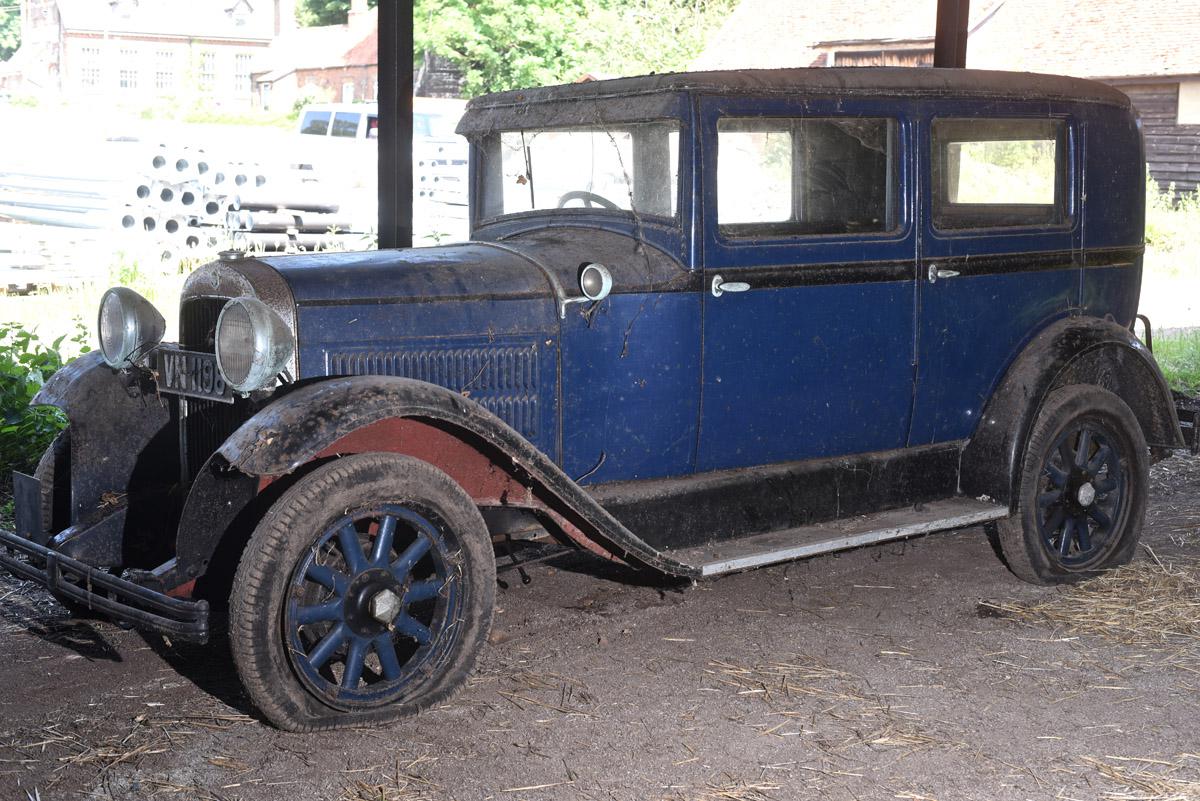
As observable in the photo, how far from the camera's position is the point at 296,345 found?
376cm

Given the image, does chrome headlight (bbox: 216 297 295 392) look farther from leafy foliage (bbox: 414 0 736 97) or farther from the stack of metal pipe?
leafy foliage (bbox: 414 0 736 97)

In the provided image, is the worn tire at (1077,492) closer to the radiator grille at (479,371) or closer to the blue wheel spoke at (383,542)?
the radiator grille at (479,371)

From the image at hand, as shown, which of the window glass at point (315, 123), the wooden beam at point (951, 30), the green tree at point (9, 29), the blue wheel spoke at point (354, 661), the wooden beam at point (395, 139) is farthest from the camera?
the green tree at point (9, 29)

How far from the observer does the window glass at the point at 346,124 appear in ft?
61.6

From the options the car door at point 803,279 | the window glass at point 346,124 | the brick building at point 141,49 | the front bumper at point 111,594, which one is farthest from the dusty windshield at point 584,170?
the brick building at point 141,49

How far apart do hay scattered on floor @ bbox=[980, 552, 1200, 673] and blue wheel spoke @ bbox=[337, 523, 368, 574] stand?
2408 mm

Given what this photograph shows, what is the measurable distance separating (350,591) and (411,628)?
22 centimetres

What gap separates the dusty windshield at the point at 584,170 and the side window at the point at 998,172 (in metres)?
1.11

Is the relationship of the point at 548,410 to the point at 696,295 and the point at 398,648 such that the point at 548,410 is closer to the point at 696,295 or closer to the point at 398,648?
the point at 696,295

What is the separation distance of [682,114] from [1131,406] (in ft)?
7.89

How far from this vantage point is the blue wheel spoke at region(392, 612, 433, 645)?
3.60 m

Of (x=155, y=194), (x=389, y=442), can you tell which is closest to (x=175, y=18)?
(x=155, y=194)

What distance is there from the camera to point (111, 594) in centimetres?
352

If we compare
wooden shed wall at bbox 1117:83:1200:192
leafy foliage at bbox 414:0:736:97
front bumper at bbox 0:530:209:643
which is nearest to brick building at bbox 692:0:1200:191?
wooden shed wall at bbox 1117:83:1200:192
